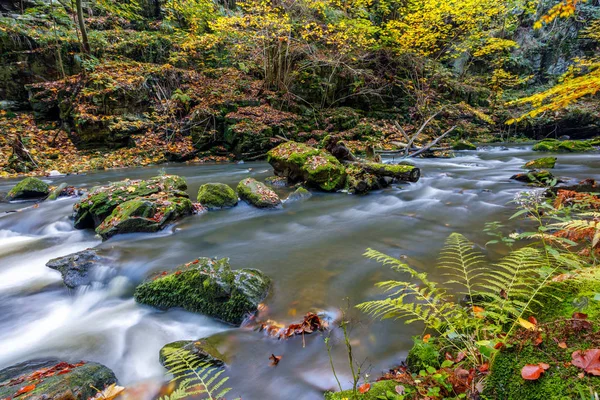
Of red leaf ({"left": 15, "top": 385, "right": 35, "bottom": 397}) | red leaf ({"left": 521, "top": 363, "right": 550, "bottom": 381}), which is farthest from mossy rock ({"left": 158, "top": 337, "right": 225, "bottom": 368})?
red leaf ({"left": 521, "top": 363, "right": 550, "bottom": 381})

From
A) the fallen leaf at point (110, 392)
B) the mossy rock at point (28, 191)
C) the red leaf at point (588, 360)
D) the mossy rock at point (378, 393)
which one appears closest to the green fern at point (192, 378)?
the fallen leaf at point (110, 392)

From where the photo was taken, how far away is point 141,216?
5867mm

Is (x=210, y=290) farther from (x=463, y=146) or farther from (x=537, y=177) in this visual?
(x=463, y=146)

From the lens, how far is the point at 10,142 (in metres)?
11.1

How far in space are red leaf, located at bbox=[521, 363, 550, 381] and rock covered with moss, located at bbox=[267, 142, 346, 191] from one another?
717 cm

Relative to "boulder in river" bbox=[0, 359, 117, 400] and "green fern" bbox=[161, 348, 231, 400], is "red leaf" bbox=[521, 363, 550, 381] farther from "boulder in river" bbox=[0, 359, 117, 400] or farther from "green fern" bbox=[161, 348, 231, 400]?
"boulder in river" bbox=[0, 359, 117, 400]

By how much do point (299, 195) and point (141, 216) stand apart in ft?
12.9

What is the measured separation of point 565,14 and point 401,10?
17859 millimetres

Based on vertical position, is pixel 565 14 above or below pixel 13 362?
above

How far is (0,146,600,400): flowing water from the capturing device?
2740mm

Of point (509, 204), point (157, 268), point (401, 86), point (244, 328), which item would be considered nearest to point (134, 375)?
point (244, 328)

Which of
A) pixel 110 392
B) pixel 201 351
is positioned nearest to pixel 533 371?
pixel 201 351

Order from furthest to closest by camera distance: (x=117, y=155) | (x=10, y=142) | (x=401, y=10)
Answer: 1. (x=401, y=10)
2. (x=117, y=155)
3. (x=10, y=142)

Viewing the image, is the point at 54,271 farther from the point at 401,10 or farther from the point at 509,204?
the point at 401,10
